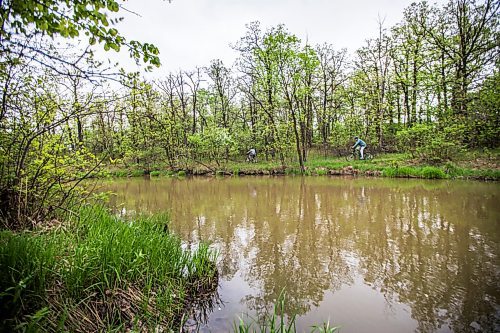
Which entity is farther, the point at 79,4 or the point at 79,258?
the point at 79,258

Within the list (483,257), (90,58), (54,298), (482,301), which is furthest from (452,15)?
(54,298)

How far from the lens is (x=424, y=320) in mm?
2703

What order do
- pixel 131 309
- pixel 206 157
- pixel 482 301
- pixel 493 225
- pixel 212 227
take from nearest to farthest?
pixel 131 309
pixel 482 301
pixel 493 225
pixel 212 227
pixel 206 157

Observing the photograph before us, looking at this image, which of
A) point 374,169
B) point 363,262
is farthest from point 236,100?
point 363,262

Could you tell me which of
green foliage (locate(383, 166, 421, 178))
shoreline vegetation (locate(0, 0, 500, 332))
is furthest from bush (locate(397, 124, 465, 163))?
green foliage (locate(383, 166, 421, 178))

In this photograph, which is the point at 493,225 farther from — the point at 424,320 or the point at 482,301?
the point at 424,320

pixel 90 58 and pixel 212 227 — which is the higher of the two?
pixel 90 58

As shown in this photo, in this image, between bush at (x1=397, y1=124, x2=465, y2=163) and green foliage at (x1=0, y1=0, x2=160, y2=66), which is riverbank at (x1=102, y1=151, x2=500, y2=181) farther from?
green foliage at (x1=0, y1=0, x2=160, y2=66)

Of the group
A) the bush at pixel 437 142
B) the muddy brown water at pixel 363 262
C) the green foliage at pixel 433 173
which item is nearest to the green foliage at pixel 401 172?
the green foliage at pixel 433 173

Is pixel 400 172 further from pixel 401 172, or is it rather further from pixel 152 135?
pixel 152 135

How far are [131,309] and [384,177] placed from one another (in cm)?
1644

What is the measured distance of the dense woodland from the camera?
9.78 ft

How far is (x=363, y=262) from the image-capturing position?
13.8 feet

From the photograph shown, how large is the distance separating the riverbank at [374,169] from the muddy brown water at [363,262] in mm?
5449
